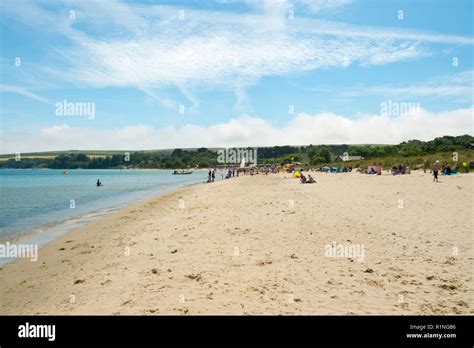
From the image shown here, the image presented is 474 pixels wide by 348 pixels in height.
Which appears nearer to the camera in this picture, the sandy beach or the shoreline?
the sandy beach

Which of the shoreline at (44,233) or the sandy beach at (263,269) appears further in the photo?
the shoreline at (44,233)

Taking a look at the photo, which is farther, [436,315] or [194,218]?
[194,218]

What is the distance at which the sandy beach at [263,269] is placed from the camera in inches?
243

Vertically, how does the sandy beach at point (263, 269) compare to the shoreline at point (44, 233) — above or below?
above

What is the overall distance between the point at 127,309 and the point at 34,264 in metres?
7.12

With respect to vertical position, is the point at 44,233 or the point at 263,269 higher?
the point at 263,269

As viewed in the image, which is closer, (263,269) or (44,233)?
(263,269)

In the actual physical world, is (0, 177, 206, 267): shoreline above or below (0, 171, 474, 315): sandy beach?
below

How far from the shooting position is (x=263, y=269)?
8.15 meters

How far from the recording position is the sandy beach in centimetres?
616

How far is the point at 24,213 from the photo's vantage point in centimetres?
2634
